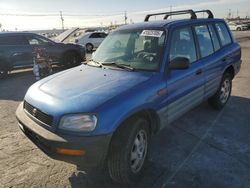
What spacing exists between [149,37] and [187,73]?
0.76 metres

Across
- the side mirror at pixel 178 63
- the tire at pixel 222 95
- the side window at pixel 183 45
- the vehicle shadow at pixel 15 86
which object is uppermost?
the side window at pixel 183 45

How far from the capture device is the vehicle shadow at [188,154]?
328cm

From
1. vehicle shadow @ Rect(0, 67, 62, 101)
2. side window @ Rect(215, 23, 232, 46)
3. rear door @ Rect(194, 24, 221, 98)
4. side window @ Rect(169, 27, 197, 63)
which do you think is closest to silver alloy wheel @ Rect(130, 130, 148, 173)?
side window @ Rect(169, 27, 197, 63)

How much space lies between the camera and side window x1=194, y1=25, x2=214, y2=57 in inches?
180

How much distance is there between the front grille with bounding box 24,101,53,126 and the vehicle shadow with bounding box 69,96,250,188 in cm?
88

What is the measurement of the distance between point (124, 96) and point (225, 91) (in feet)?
11.4

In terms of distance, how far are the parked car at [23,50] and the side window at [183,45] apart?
8.19 m

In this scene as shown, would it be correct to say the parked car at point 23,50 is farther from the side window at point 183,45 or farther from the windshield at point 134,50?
the side window at point 183,45

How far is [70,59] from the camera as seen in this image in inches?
482

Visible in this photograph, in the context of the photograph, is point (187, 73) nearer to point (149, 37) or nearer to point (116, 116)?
point (149, 37)

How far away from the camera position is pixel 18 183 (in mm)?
3318

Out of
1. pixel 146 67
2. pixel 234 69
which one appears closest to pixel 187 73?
pixel 146 67

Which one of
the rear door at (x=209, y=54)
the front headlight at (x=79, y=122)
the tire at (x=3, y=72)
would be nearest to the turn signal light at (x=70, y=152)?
the front headlight at (x=79, y=122)

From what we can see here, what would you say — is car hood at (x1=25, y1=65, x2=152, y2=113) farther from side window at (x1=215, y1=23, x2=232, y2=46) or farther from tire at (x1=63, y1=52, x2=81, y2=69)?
tire at (x1=63, y1=52, x2=81, y2=69)
